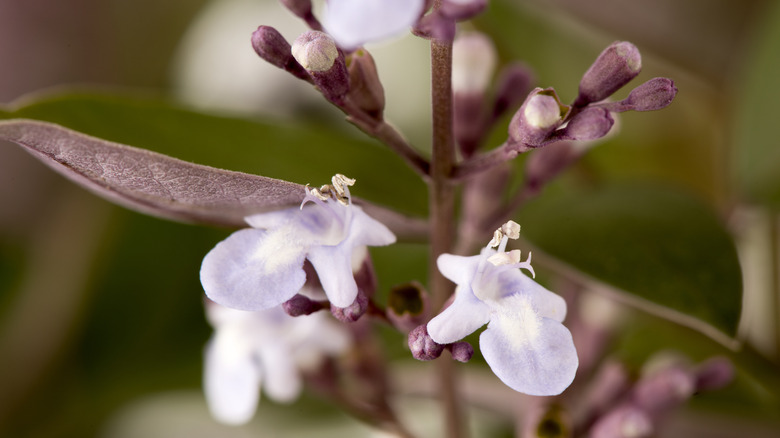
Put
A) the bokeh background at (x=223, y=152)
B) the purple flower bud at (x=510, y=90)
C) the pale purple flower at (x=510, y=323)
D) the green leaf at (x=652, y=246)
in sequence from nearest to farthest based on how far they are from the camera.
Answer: the pale purple flower at (x=510, y=323) → the green leaf at (x=652, y=246) → the purple flower bud at (x=510, y=90) → the bokeh background at (x=223, y=152)

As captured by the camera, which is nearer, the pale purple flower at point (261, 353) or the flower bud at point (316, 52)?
the flower bud at point (316, 52)

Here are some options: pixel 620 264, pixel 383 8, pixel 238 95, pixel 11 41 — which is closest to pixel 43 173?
pixel 11 41

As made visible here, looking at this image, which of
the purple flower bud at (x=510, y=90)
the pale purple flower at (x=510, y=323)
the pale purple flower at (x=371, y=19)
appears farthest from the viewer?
the purple flower bud at (x=510, y=90)

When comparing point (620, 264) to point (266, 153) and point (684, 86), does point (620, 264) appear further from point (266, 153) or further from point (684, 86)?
point (684, 86)

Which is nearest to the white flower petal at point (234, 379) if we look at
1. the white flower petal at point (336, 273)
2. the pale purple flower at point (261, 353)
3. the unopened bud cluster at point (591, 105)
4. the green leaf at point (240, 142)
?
the pale purple flower at point (261, 353)

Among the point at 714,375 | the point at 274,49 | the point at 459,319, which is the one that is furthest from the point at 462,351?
the point at 714,375

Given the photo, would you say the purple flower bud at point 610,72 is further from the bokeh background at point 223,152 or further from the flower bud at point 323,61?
the bokeh background at point 223,152

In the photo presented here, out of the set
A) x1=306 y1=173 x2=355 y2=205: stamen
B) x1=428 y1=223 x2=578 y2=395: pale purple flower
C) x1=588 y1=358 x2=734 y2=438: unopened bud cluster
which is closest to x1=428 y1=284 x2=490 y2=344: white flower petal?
x1=428 y1=223 x2=578 y2=395: pale purple flower
